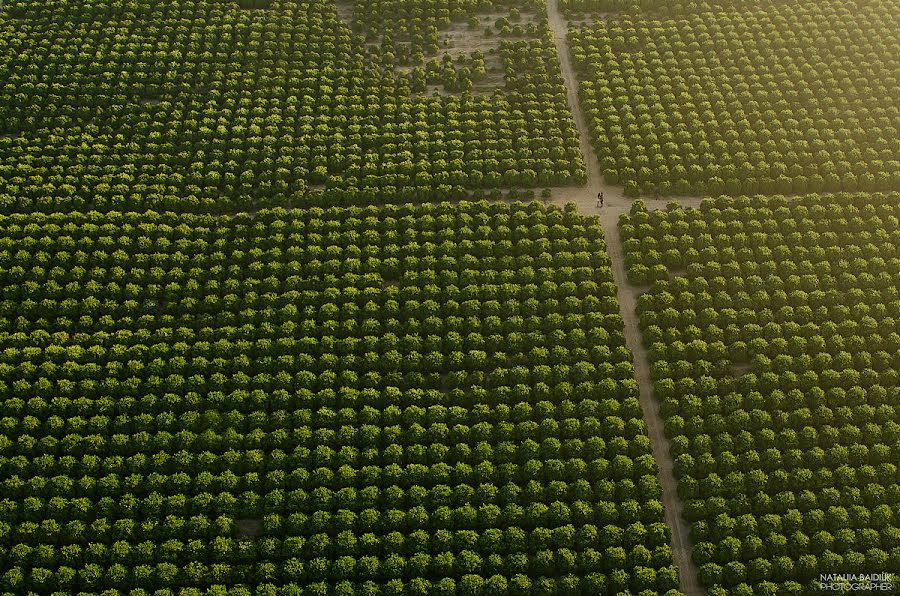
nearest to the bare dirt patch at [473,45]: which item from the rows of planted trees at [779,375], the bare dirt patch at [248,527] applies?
the rows of planted trees at [779,375]

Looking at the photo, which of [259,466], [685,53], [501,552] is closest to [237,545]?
[259,466]

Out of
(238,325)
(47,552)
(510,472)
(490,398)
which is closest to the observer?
(47,552)

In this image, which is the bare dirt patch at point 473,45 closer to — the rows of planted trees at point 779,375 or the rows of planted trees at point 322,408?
the rows of planted trees at point 322,408

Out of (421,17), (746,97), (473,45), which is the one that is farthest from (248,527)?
(746,97)

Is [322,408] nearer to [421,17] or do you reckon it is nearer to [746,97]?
[421,17]

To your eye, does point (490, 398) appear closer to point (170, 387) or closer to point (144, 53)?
point (170, 387)

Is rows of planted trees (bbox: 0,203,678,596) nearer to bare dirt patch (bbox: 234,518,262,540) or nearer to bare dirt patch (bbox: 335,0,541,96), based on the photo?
bare dirt patch (bbox: 234,518,262,540)

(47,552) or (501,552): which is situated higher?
(501,552)

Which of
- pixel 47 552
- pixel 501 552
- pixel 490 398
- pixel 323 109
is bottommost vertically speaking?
pixel 47 552
